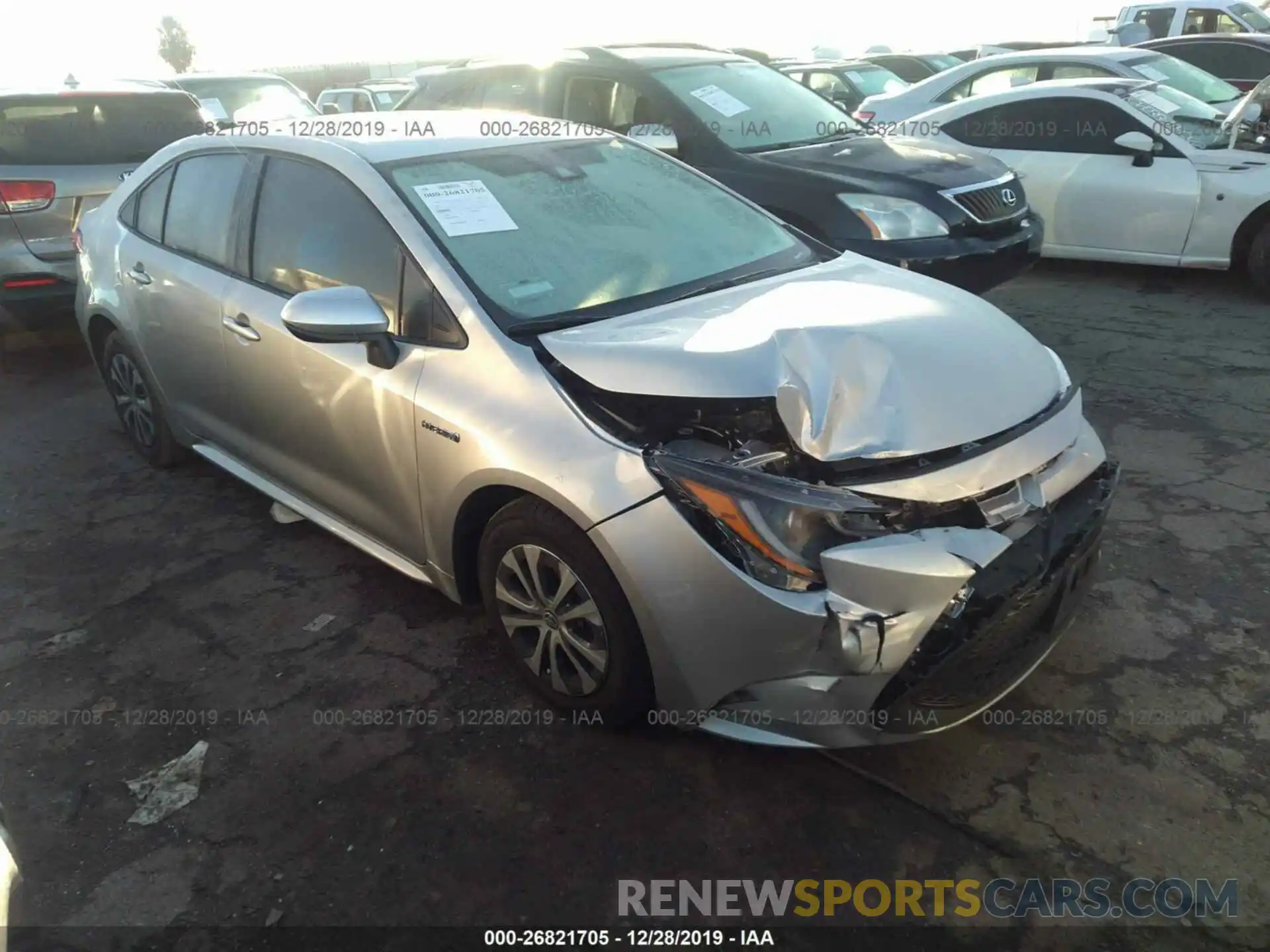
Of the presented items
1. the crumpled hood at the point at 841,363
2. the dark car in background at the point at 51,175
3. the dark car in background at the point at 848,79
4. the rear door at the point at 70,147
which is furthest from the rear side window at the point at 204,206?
the dark car in background at the point at 848,79

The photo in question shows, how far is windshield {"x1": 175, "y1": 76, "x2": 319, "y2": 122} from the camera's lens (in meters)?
9.62

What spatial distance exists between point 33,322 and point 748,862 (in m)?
5.59

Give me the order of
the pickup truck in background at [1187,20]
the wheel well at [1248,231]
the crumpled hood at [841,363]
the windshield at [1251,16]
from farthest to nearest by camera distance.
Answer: the windshield at [1251,16]
the pickup truck in background at [1187,20]
the wheel well at [1248,231]
the crumpled hood at [841,363]

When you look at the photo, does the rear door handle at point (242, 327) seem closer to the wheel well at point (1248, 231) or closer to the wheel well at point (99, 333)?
the wheel well at point (99, 333)

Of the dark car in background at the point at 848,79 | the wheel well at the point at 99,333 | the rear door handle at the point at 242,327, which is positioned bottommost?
the wheel well at the point at 99,333

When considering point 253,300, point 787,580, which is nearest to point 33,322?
point 253,300

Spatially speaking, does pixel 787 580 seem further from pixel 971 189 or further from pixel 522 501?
pixel 971 189

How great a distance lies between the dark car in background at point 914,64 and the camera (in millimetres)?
14874

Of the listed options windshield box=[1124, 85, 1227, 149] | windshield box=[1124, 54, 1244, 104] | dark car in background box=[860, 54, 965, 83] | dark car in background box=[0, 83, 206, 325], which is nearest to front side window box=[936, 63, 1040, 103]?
windshield box=[1124, 54, 1244, 104]

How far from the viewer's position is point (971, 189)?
5.50 metres

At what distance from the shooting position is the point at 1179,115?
661 centimetres

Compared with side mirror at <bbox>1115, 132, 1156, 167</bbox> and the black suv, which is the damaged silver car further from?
side mirror at <bbox>1115, 132, 1156, 167</bbox>

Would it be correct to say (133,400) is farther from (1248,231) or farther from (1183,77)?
(1183,77)

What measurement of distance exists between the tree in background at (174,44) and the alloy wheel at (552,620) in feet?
166
